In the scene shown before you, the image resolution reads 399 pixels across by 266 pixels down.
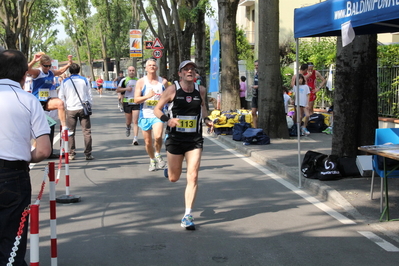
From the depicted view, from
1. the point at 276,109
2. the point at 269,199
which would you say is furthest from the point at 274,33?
the point at 269,199

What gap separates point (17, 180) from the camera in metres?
3.69

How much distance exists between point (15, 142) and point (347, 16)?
190 inches

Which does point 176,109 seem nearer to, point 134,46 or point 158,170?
point 158,170

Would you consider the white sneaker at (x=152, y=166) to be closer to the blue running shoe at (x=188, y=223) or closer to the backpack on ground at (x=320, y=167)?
the backpack on ground at (x=320, y=167)

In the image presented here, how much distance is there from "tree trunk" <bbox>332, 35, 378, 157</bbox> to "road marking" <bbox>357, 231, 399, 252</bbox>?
3444 millimetres

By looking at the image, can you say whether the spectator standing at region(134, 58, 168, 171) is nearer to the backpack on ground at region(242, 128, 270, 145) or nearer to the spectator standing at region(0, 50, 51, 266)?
the backpack on ground at region(242, 128, 270, 145)

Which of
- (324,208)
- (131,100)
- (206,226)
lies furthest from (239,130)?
(206,226)

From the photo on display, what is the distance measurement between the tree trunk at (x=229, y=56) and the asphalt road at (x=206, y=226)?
827cm

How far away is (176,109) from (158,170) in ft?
12.7

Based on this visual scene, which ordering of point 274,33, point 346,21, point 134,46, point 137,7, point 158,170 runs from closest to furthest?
point 346,21, point 158,170, point 274,33, point 134,46, point 137,7

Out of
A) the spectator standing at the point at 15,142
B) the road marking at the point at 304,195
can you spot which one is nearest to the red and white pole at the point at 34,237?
the spectator standing at the point at 15,142

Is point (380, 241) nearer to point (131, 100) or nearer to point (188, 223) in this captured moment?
point (188, 223)

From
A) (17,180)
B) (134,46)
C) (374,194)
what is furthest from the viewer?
(134,46)

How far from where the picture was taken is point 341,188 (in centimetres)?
812
